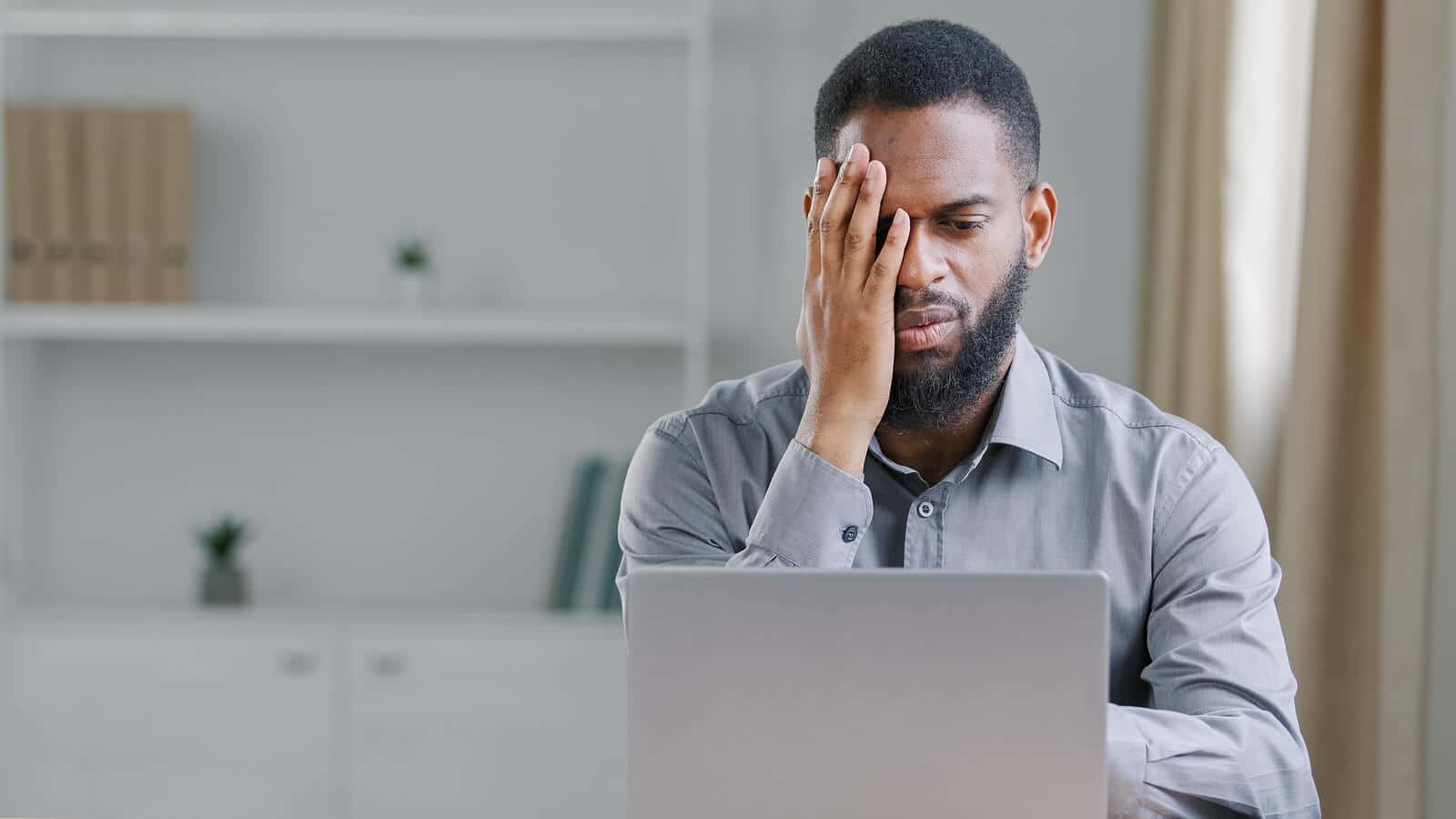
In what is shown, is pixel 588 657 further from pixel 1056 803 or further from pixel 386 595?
pixel 1056 803

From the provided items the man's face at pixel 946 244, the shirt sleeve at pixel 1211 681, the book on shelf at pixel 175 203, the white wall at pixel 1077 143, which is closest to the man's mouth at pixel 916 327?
the man's face at pixel 946 244

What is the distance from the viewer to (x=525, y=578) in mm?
2461

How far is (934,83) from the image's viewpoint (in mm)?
1191

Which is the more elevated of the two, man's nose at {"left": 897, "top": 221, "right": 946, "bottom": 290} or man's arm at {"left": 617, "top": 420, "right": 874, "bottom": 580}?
man's nose at {"left": 897, "top": 221, "right": 946, "bottom": 290}

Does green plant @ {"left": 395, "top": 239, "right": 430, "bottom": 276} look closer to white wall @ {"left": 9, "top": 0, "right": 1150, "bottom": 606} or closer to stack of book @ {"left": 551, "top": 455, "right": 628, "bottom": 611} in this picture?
white wall @ {"left": 9, "top": 0, "right": 1150, "bottom": 606}

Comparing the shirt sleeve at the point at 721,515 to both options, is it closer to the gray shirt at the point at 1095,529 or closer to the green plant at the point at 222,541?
the gray shirt at the point at 1095,529

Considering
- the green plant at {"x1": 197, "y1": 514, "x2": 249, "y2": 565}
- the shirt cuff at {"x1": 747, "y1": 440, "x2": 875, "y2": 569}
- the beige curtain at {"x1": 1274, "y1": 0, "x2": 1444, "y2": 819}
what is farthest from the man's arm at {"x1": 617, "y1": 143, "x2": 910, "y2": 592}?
the green plant at {"x1": 197, "y1": 514, "x2": 249, "y2": 565}

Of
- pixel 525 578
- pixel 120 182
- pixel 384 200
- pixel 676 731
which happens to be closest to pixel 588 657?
pixel 525 578

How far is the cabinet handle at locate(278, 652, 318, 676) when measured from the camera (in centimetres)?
220

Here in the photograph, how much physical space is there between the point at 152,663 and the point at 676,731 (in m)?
1.75

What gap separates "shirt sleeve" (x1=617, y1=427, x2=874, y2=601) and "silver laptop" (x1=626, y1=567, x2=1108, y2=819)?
0.34 m

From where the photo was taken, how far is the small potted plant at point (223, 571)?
2.31 metres

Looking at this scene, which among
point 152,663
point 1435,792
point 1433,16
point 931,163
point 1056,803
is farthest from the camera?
point 152,663

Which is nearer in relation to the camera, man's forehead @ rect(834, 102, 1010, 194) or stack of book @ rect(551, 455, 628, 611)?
man's forehead @ rect(834, 102, 1010, 194)
